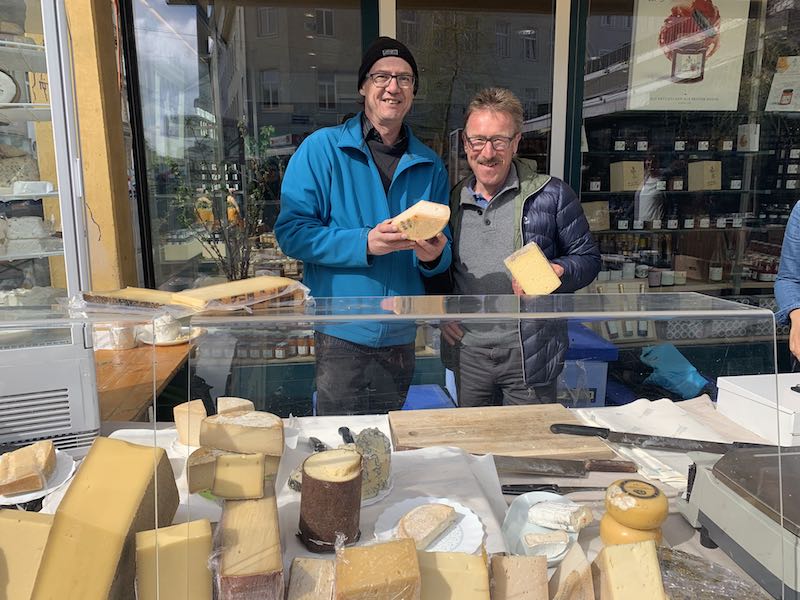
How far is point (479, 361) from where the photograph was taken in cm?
132

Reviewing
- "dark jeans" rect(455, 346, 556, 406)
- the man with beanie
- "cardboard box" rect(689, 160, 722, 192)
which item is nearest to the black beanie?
the man with beanie

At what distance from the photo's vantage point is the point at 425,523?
1026mm

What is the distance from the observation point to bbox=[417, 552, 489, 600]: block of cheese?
35.2 inches

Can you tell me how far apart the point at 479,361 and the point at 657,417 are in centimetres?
50

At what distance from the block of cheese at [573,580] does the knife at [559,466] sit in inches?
12.9

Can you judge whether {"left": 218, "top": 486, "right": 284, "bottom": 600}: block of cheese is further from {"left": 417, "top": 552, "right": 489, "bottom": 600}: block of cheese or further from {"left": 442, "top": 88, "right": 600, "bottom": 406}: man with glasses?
{"left": 442, "top": 88, "right": 600, "bottom": 406}: man with glasses

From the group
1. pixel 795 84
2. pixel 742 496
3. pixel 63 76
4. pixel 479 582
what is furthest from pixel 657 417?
pixel 795 84

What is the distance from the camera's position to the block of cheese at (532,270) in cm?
154

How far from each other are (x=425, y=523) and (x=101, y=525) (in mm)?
527

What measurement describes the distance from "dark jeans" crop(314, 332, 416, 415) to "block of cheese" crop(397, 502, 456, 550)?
1.12 feet

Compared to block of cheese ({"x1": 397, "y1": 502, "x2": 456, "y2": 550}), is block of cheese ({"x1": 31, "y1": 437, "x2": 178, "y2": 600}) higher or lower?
block of cheese ({"x1": 31, "y1": 437, "x2": 178, "y2": 600})

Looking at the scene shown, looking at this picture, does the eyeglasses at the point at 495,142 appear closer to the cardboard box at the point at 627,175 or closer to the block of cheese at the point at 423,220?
the block of cheese at the point at 423,220

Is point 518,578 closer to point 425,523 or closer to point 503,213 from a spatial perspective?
point 425,523

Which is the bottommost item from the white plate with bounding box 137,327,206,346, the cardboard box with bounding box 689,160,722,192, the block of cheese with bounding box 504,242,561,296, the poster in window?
the white plate with bounding box 137,327,206,346
